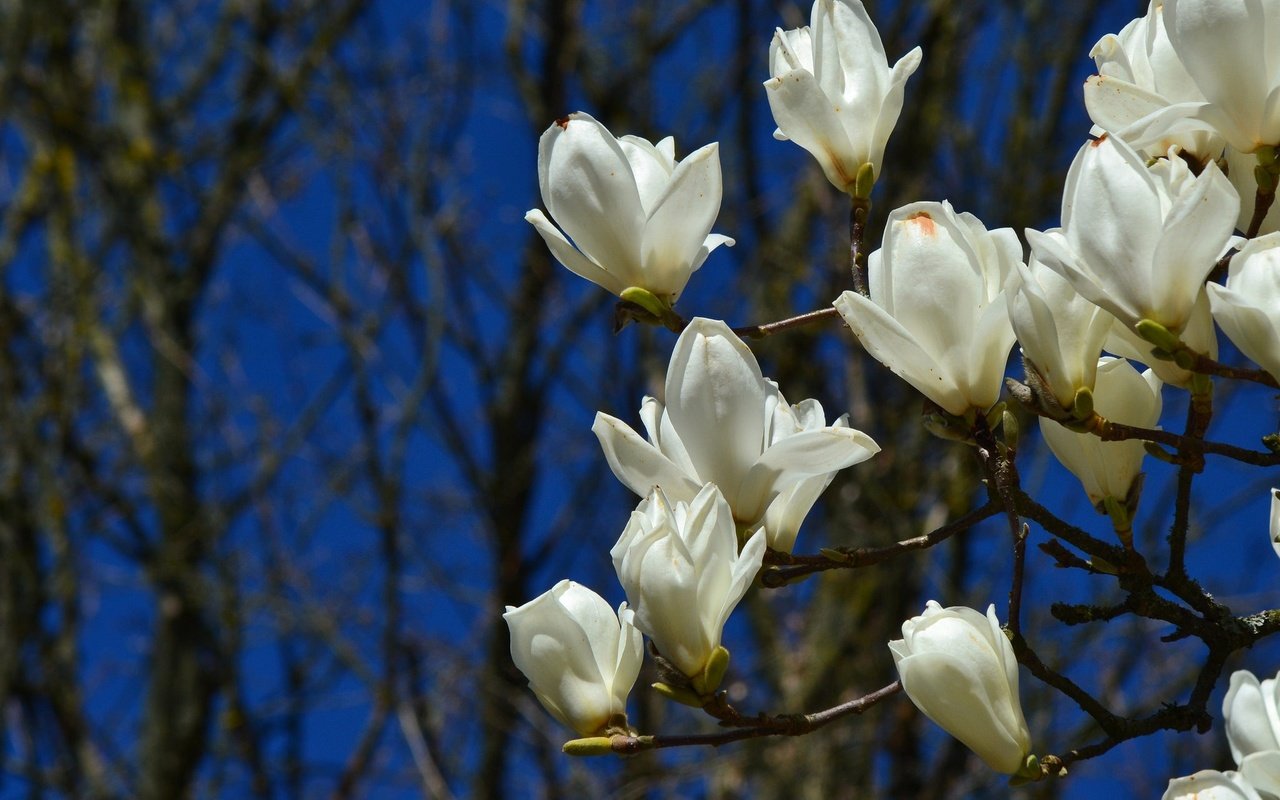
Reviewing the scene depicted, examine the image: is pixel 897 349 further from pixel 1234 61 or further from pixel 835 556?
pixel 1234 61

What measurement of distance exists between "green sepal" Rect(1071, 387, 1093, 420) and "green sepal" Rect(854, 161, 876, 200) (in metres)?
0.23

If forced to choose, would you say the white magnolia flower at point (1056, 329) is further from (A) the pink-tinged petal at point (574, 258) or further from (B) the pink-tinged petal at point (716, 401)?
(A) the pink-tinged petal at point (574, 258)

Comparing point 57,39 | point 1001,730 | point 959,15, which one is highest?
point 57,39

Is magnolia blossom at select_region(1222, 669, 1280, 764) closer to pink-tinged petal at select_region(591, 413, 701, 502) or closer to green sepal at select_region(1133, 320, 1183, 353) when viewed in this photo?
green sepal at select_region(1133, 320, 1183, 353)

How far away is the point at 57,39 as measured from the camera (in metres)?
4.43

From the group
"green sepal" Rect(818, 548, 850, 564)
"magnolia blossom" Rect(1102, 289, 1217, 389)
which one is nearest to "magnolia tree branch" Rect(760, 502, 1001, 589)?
"green sepal" Rect(818, 548, 850, 564)

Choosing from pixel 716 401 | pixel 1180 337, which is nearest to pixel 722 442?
pixel 716 401

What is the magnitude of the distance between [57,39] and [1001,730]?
4370mm

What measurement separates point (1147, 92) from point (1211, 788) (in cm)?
37

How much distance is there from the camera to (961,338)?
75cm

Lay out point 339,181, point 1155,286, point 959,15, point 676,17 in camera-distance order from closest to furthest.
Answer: point 1155,286, point 959,15, point 339,181, point 676,17

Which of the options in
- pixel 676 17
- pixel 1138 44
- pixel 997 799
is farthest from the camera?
pixel 676 17

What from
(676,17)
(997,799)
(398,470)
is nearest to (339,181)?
(398,470)

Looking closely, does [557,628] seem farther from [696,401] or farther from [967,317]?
[967,317]
